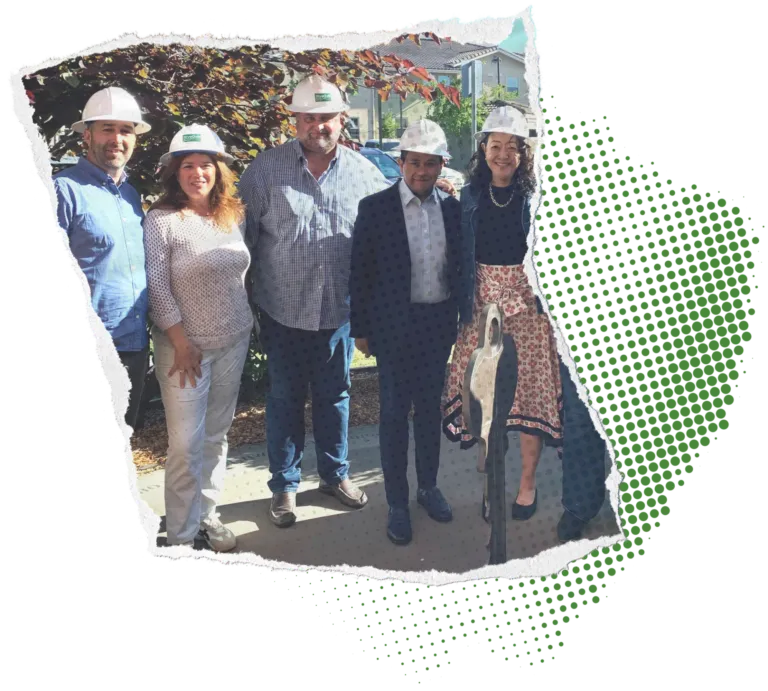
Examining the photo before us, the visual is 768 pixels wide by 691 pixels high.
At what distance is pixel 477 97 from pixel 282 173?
0.76 m

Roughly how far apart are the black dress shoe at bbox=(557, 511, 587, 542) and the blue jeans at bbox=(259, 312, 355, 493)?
0.87 metres

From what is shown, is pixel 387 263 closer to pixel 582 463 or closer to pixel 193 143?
pixel 193 143

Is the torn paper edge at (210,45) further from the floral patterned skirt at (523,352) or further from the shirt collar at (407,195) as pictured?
the shirt collar at (407,195)

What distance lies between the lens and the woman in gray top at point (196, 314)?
2.47m

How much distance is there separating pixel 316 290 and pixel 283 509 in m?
0.85

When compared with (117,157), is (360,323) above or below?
below

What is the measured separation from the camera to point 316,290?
2.79 metres

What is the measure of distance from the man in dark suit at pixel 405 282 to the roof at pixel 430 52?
279 millimetres

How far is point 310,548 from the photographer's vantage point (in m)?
2.78

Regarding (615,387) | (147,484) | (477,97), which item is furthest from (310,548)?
(477,97)

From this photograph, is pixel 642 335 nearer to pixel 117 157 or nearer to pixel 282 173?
pixel 282 173

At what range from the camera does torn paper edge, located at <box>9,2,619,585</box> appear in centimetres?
203

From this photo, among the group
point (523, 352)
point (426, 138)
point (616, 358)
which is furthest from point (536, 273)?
point (426, 138)

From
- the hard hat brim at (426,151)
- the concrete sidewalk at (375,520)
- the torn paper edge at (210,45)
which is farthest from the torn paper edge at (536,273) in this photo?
the hard hat brim at (426,151)
